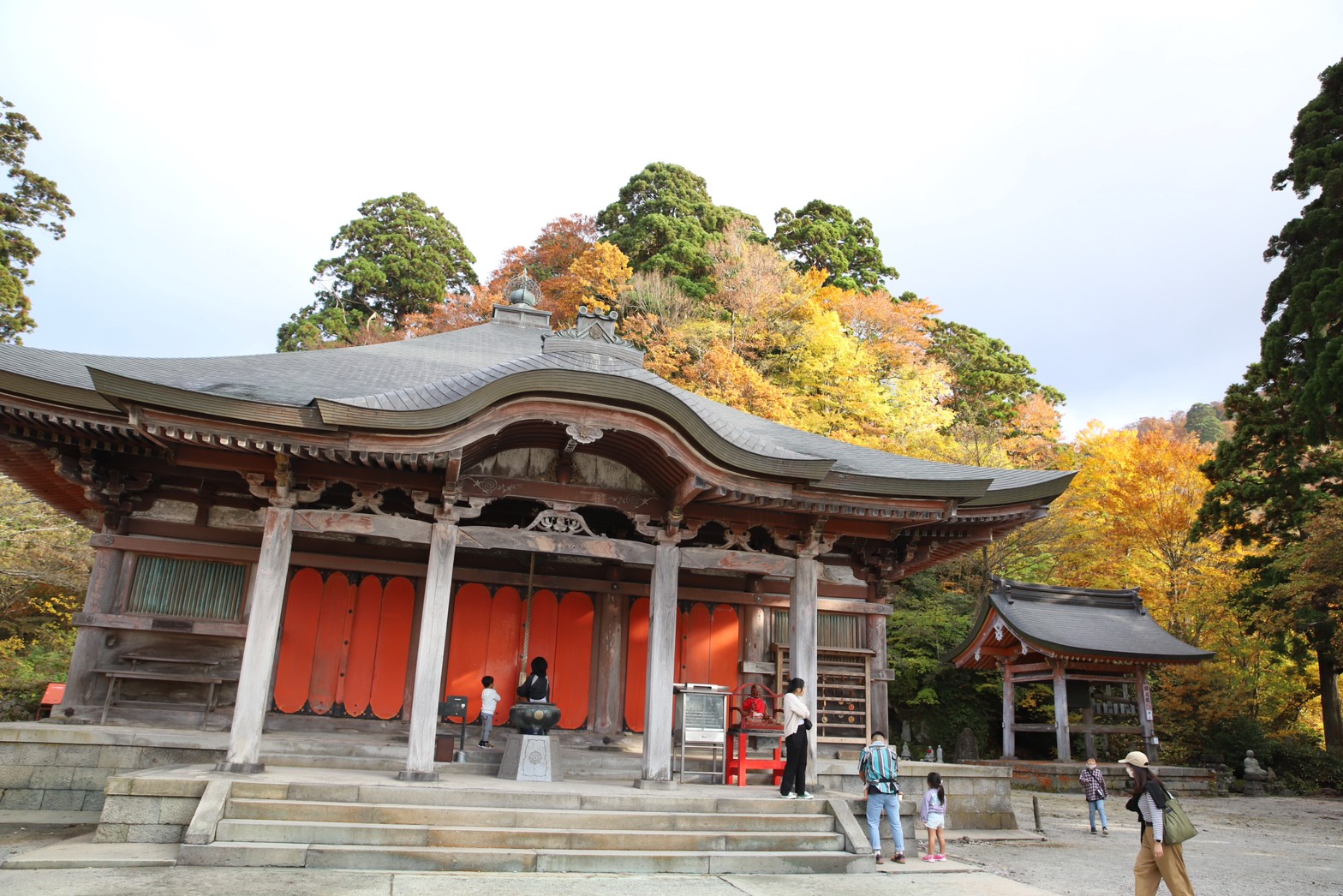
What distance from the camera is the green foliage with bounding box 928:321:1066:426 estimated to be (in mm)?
38719

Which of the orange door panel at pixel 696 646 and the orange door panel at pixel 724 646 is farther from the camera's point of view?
the orange door panel at pixel 724 646

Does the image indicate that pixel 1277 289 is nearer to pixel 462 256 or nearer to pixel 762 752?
pixel 762 752

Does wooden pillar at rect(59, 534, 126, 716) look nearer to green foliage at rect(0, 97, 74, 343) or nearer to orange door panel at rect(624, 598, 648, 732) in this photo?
orange door panel at rect(624, 598, 648, 732)

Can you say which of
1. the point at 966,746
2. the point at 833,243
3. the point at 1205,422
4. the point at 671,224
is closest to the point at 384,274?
the point at 671,224

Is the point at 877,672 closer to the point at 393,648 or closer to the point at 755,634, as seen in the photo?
the point at 755,634

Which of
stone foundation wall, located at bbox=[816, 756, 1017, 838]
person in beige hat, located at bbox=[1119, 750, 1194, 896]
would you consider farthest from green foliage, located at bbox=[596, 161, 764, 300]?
person in beige hat, located at bbox=[1119, 750, 1194, 896]

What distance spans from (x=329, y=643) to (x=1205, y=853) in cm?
1181

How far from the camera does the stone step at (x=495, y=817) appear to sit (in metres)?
7.55

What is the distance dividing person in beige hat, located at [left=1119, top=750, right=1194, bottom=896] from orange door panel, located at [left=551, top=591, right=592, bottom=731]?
7.05 m

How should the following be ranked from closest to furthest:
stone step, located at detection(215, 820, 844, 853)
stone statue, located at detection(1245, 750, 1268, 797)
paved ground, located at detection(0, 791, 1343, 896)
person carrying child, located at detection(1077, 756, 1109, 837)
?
1. paved ground, located at detection(0, 791, 1343, 896)
2. stone step, located at detection(215, 820, 844, 853)
3. person carrying child, located at detection(1077, 756, 1109, 837)
4. stone statue, located at detection(1245, 750, 1268, 797)

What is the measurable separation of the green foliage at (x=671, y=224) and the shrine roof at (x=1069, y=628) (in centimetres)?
1809

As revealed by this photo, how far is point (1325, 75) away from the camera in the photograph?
19.3 m

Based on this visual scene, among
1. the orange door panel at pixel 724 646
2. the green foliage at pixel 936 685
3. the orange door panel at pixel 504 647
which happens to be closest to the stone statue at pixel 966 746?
the green foliage at pixel 936 685

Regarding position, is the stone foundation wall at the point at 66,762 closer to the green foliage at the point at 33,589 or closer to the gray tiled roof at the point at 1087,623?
the green foliage at the point at 33,589
